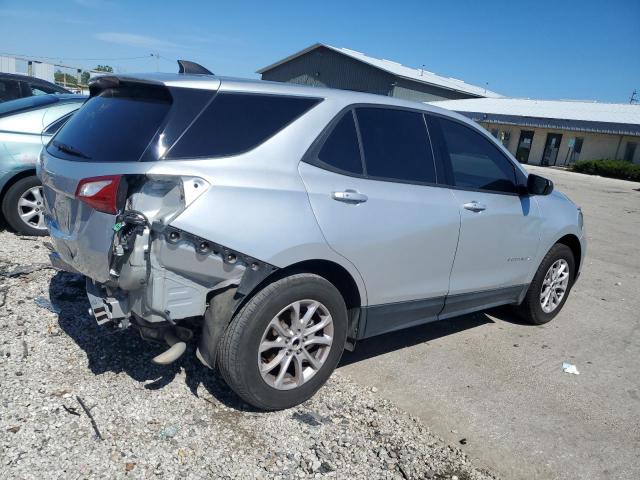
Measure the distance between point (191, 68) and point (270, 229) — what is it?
1.45 metres

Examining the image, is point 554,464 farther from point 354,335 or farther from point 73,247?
point 73,247

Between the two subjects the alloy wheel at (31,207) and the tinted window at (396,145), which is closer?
the tinted window at (396,145)

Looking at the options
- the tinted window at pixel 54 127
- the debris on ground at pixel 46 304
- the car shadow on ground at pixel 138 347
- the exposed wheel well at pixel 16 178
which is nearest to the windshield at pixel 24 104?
the tinted window at pixel 54 127

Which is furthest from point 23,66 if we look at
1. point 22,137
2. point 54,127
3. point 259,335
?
point 259,335

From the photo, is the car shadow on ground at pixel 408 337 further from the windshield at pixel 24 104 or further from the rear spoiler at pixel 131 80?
the windshield at pixel 24 104

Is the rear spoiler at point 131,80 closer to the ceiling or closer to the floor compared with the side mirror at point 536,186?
closer to the ceiling

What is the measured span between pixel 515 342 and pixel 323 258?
2552mm

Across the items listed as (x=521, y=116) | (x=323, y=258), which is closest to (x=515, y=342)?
(x=323, y=258)

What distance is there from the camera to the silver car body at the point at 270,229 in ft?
8.79

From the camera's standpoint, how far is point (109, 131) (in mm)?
3020

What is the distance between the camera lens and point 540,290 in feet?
16.4

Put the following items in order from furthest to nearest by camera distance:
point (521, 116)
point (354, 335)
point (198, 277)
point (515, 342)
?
point (521, 116)
point (515, 342)
point (354, 335)
point (198, 277)

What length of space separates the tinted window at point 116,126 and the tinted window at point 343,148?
96 cm

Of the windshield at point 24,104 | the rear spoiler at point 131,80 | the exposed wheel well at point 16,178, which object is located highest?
the rear spoiler at point 131,80
